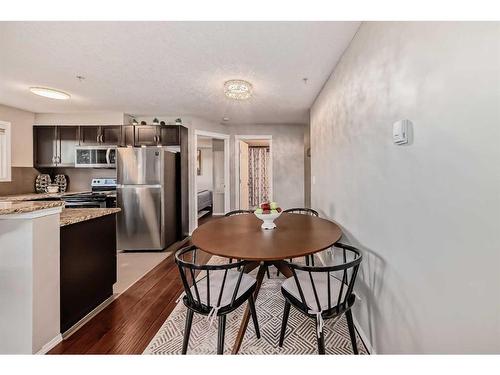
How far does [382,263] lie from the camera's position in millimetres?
1381

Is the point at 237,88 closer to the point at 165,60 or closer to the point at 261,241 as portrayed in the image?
the point at 165,60

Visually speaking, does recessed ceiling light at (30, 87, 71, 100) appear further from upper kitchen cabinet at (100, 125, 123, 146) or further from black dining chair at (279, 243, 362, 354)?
black dining chair at (279, 243, 362, 354)

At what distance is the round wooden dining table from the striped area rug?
7.9 inches

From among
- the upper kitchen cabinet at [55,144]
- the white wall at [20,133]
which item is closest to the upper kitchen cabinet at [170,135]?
the upper kitchen cabinet at [55,144]

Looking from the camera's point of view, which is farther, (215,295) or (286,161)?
(286,161)

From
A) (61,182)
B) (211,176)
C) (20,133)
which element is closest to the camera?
(20,133)

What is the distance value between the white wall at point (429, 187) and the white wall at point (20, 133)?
16.7 feet

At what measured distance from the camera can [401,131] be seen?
1104mm

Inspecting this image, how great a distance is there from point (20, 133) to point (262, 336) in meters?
4.92

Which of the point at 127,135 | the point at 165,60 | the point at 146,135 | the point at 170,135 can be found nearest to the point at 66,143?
the point at 127,135

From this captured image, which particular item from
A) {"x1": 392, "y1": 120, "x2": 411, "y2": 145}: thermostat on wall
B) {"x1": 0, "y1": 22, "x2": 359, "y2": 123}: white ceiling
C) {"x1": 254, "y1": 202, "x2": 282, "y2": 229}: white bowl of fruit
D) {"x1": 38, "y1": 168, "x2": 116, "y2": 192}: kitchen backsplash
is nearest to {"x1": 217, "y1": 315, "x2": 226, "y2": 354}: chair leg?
{"x1": 254, "y1": 202, "x2": 282, "y2": 229}: white bowl of fruit

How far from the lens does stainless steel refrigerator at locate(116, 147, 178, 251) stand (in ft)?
11.5
